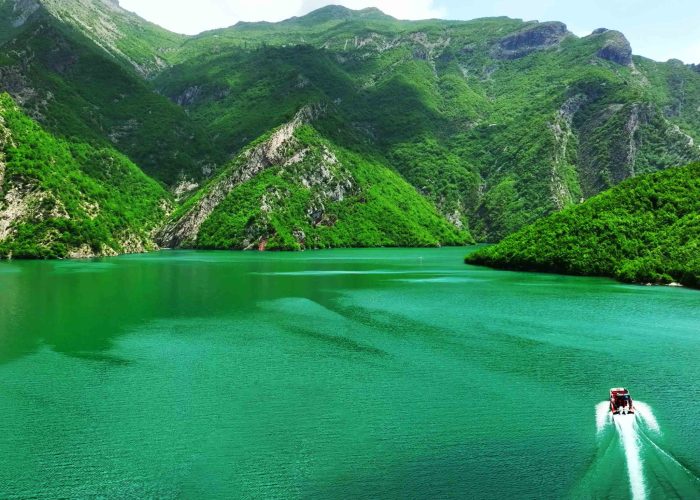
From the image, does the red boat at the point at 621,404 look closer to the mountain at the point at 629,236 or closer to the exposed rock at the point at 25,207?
the mountain at the point at 629,236

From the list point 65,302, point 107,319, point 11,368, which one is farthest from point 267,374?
point 65,302

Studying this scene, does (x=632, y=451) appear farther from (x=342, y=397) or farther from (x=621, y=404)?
(x=342, y=397)

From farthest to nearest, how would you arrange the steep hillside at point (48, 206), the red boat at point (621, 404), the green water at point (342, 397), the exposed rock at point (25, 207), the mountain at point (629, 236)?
the exposed rock at point (25, 207), the steep hillside at point (48, 206), the mountain at point (629, 236), the red boat at point (621, 404), the green water at point (342, 397)

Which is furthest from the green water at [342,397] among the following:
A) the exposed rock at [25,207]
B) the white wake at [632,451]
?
the exposed rock at [25,207]

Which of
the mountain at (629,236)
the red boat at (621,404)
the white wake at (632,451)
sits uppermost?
the mountain at (629,236)

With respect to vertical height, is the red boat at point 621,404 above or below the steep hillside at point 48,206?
below

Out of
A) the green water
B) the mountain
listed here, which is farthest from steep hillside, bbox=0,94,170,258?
the mountain
